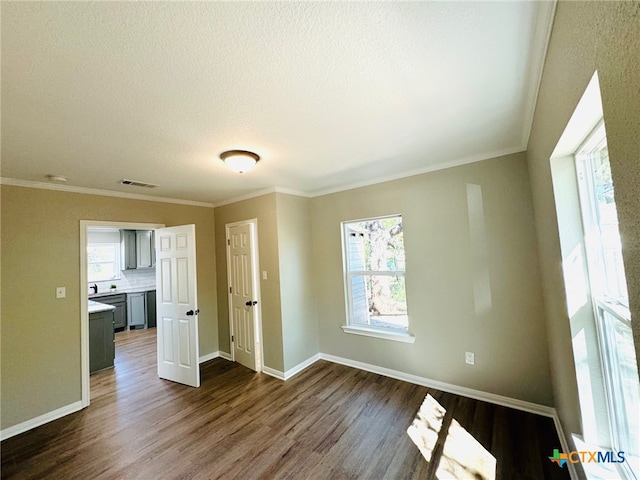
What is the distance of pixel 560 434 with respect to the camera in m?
1.97

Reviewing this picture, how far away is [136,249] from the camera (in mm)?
6195

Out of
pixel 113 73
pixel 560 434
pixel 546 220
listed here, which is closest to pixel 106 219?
pixel 113 73

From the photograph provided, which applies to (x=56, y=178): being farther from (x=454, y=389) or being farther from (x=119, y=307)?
(x=454, y=389)

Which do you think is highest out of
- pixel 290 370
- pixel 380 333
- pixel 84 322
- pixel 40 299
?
pixel 40 299

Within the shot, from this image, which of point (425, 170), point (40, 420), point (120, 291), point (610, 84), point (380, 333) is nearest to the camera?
point (610, 84)

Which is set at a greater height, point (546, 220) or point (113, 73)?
point (113, 73)

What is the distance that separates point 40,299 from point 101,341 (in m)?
1.43

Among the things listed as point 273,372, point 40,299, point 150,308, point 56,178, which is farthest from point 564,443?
point 150,308

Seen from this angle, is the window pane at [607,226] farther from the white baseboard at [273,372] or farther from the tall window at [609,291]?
the white baseboard at [273,372]

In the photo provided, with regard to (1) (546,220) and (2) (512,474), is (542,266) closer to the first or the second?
(1) (546,220)

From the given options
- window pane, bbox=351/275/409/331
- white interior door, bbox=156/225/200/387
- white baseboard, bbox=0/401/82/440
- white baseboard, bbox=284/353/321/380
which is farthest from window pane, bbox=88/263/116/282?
window pane, bbox=351/275/409/331

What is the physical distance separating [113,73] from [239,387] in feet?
10.3

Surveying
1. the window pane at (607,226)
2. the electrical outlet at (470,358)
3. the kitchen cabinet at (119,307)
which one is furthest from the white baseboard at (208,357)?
the window pane at (607,226)

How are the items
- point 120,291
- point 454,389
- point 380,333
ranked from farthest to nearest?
1. point 120,291
2. point 380,333
3. point 454,389
